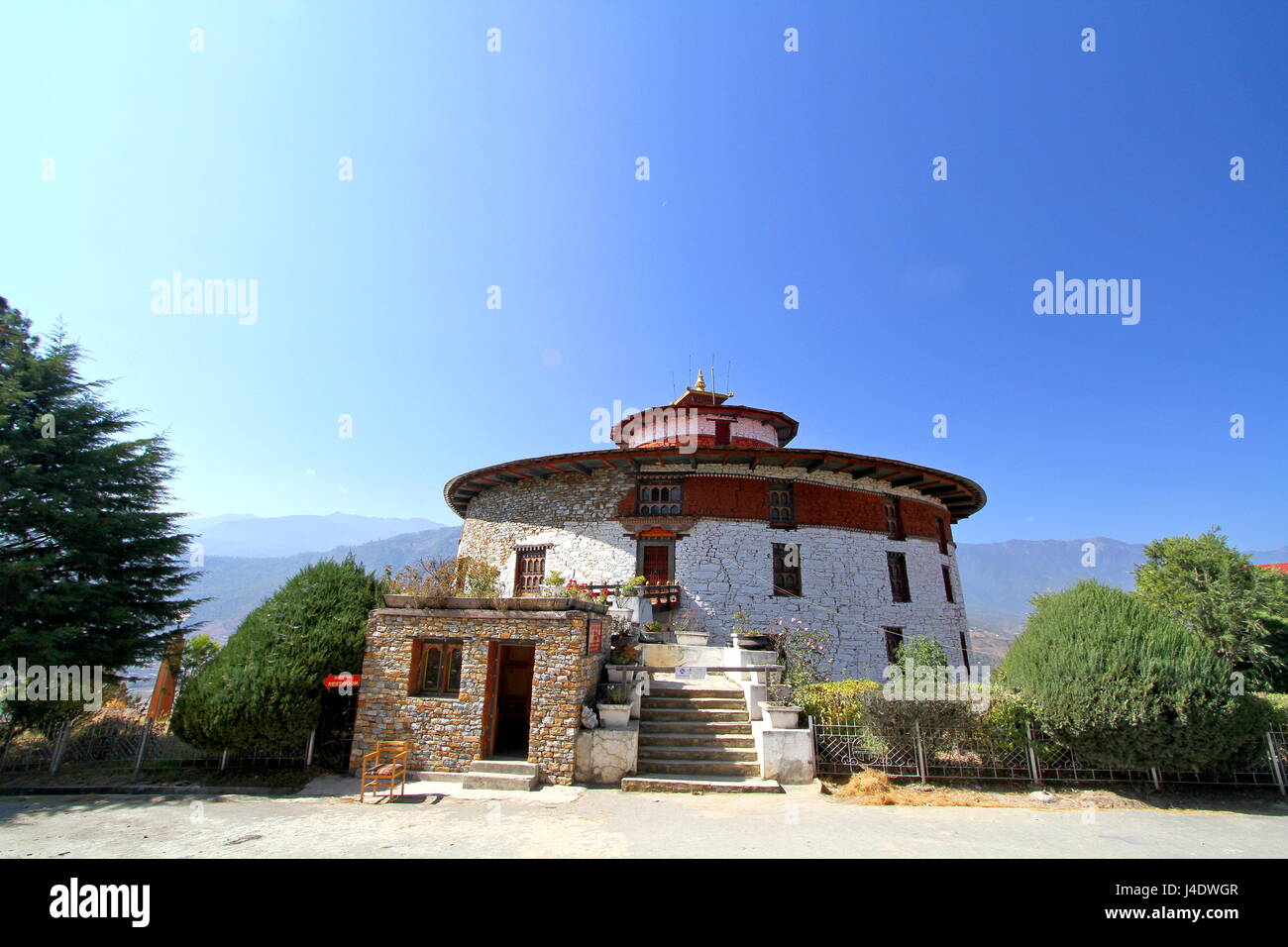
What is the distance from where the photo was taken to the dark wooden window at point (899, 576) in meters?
19.4

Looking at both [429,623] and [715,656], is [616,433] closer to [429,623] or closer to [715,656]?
[715,656]

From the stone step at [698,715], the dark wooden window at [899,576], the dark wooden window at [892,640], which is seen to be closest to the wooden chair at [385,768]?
the stone step at [698,715]

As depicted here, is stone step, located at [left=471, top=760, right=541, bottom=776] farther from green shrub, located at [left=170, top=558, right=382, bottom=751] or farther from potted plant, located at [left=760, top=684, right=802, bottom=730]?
potted plant, located at [left=760, top=684, right=802, bottom=730]

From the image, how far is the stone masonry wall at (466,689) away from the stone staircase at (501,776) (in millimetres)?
189

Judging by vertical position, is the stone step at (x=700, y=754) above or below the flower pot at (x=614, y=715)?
below

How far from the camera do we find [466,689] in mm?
10000

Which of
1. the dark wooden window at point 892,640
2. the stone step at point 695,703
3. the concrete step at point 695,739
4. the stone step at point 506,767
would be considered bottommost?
the stone step at point 506,767

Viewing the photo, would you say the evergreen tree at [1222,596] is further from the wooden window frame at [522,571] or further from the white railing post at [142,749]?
the white railing post at [142,749]

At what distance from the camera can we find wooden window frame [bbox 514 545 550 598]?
19.4 m

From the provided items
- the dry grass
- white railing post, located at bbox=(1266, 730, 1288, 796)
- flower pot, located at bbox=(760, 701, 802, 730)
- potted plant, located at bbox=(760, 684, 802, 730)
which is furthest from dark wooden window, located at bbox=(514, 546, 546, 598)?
white railing post, located at bbox=(1266, 730, 1288, 796)

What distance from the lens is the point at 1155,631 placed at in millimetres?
9375

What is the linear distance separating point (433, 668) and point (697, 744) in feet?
18.3

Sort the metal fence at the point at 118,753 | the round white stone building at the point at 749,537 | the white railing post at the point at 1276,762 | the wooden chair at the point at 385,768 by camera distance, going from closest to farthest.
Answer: the wooden chair at the point at 385,768
the white railing post at the point at 1276,762
the metal fence at the point at 118,753
the round white stone building at the point at 749,537
